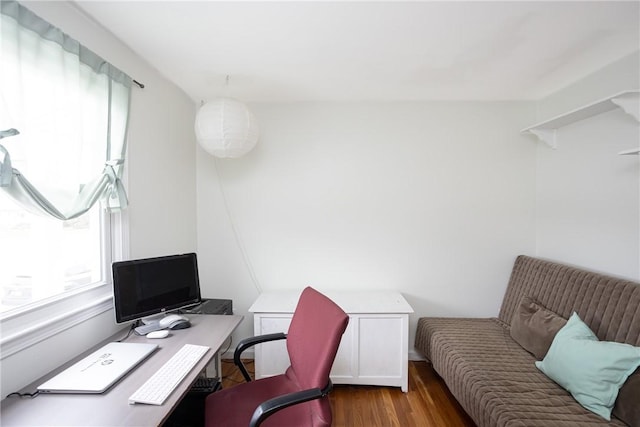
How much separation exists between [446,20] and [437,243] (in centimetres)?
175

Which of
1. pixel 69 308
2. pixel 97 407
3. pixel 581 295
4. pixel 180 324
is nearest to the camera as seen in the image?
pixel 97 407

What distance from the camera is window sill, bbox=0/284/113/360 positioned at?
1.10 metres

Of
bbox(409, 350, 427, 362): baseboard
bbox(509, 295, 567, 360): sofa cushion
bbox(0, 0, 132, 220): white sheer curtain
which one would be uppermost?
bbox(0, 0, 132, 220): white sheer curtain

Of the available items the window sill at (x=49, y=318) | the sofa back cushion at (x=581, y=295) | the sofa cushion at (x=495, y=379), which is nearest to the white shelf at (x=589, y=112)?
the sofa back cushion at (x=581, y=295)

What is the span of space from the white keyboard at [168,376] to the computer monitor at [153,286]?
0.37 meters

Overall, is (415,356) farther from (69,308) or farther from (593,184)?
(69,308)

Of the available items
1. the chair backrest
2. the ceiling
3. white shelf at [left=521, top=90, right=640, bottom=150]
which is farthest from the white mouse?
white shelf at [left=521, top=90, right=640, bottom=150]

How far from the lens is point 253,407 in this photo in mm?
1329

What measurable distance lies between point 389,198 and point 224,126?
1526 millimetres

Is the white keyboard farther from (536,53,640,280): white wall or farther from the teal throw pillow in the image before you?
(536,53,640,280): white wall

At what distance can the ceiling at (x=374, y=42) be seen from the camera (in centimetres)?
140

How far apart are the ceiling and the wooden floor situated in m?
2.39

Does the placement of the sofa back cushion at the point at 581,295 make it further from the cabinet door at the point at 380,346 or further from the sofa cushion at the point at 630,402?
the cabinet door at the point at 380,346

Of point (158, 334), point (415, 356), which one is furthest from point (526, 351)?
point (158, 334)
